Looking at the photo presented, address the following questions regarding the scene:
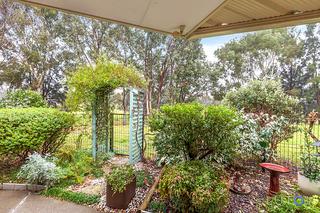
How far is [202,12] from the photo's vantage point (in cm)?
189

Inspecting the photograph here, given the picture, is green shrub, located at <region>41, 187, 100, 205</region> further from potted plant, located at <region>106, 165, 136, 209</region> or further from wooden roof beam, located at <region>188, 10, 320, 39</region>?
wooden roof beam, located at <region>188, 10, 320, 39</region>

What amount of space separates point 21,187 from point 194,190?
302 centimetres

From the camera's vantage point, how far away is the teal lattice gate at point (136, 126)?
4707 millimetres

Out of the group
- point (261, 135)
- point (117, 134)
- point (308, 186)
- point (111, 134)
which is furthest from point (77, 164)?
point (308, 186)

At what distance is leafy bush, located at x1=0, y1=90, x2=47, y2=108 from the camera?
5.43m

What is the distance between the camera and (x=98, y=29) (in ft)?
43.5

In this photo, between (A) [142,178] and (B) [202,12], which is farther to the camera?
(A) [142,178]

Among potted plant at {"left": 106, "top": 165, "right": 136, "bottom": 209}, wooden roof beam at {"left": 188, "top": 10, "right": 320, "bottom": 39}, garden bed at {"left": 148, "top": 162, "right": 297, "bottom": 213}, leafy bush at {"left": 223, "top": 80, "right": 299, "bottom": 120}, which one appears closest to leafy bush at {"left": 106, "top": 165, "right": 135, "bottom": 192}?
potted plant at {"left": 106, "top": 165, "right": 136, "bottom": 209}

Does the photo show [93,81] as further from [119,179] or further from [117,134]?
[119,179]

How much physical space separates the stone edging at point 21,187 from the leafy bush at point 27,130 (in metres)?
0.59

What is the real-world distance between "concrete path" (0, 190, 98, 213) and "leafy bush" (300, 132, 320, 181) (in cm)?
340

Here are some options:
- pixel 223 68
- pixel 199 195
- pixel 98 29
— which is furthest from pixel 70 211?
pixel 223 68

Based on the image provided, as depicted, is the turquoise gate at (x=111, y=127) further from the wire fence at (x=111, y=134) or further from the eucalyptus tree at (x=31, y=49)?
the eucalyptus tree at (x=31, y=49)

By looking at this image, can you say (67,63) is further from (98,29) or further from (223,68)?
(223,68)
